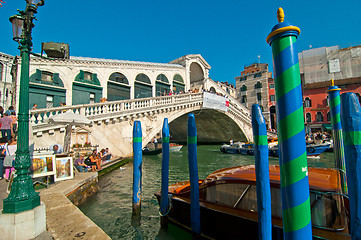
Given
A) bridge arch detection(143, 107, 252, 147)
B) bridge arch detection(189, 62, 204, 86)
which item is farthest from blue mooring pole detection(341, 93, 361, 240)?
bridge arch detection(189, 62, 204, 86)

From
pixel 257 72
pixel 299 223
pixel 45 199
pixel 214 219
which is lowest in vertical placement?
pixel 214 219

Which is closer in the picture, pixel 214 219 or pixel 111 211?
pixel 214 219

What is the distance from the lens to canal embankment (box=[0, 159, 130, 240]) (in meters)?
2.48

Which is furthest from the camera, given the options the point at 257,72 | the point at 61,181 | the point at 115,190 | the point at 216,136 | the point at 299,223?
the point at 257,72

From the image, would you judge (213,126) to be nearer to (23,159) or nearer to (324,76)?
(324,76)

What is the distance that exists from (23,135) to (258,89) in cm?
3145

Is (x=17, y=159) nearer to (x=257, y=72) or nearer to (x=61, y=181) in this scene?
(x=61, y=181)

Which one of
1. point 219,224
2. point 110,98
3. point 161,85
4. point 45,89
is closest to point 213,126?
point 161,85

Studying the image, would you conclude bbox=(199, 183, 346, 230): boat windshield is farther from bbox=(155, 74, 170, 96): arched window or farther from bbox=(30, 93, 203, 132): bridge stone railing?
bbox=(155, 74, 170, 96): arched window

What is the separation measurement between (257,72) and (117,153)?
2649 cm

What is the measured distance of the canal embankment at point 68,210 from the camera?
2484 millimetres

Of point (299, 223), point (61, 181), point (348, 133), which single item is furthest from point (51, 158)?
point (348, 133)

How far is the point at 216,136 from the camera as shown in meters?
26.7

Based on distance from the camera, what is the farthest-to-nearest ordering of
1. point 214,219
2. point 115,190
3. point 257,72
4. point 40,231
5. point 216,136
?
point 257,72 → point 216,136 → point 115,190 → point 214,219 → point 40,231
